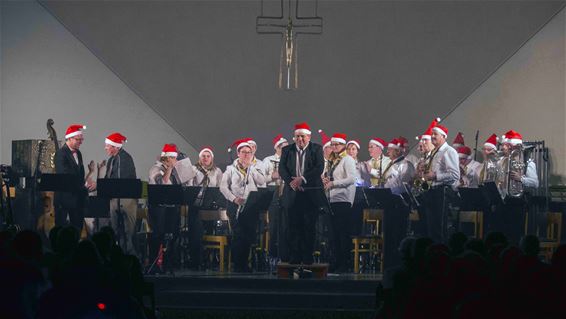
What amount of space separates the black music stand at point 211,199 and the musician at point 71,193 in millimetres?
1497

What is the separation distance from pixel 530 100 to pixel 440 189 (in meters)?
4.32

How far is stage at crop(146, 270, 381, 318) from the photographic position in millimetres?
11492

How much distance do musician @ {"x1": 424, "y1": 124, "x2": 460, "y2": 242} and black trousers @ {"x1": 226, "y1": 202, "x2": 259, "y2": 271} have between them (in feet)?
7.09

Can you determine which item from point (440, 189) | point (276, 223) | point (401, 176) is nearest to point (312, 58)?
point (401, 176)

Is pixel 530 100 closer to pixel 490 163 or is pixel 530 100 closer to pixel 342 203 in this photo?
pixel 490 163

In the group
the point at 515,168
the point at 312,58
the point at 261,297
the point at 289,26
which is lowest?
the point at 261,297

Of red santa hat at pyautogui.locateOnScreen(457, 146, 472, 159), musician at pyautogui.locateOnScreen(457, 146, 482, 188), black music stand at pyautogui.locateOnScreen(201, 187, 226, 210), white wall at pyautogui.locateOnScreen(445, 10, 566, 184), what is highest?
white wall at pyautogui.locateOnScreen(445, 10, 566, 184)

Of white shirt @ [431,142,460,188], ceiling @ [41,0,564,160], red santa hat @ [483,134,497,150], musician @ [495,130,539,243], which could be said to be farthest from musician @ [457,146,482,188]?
white shirt @ [431,142,460,188]

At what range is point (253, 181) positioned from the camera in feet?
49.1

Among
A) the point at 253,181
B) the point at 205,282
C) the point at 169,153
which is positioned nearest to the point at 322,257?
the point at 253,181

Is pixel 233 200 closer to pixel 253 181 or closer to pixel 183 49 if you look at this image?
pixel 253 181

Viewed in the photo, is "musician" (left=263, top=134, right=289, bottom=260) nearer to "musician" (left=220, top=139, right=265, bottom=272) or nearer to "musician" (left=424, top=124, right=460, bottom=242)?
"musician" (left=220, top=139, right=265, bottom=272)

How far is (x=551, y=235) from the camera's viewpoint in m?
15.5

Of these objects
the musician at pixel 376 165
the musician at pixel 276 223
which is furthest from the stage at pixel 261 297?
the musician at pixel 376 165
